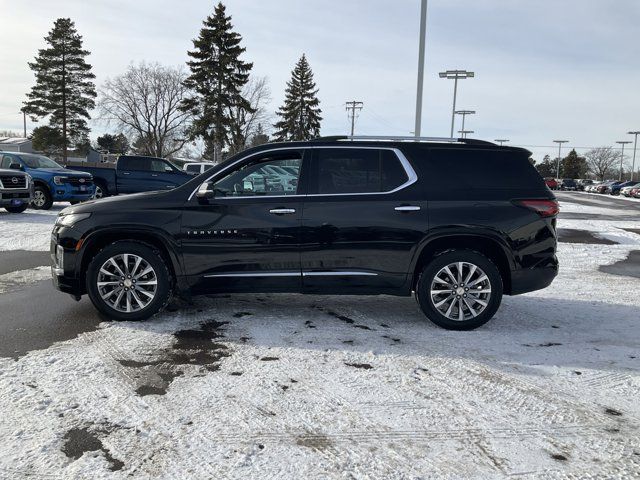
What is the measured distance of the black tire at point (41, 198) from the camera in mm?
16438

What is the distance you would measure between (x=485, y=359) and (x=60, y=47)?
5755 centimetres

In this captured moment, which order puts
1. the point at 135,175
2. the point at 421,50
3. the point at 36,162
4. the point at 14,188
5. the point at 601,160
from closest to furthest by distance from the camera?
the point at 14,188 → the point at 421,50 → the point at 36,162 → the point at 135,175 → the point at 601,160

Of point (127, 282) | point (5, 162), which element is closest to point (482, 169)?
point (127, 282)

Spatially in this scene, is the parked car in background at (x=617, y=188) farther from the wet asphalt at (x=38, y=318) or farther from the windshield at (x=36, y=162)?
the wet asphalt at (x=38, y=318)

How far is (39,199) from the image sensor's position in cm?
1658

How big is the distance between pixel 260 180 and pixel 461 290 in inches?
90.5

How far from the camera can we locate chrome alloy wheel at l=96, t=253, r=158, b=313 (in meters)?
4.94

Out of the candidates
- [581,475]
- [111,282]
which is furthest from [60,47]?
[581,475]

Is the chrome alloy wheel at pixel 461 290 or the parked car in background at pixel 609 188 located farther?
the parked car in background at pixel 609 188

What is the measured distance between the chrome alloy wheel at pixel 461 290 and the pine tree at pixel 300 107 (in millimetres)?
64155

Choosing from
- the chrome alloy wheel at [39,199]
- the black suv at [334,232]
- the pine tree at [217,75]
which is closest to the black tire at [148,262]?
the black suv at [334,232]

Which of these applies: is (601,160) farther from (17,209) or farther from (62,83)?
(17,209)

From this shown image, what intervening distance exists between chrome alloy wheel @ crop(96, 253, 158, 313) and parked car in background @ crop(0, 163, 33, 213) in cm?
Result: 1171


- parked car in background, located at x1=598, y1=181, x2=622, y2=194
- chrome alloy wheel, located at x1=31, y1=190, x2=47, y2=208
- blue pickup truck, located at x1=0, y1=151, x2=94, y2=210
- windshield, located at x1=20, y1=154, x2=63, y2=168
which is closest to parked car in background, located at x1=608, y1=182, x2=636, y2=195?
parked car in background, located at x1=598, y1=181, x2=622, y2=194
